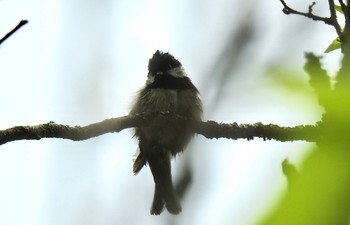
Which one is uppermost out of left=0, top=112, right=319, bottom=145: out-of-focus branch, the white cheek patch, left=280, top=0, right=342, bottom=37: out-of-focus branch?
the white cheek patch

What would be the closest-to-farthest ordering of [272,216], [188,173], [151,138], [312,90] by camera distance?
[272,216], [312,90], [188,173], [151,138]

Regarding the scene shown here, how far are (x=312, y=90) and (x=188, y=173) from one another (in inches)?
20.4

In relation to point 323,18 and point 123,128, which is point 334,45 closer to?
point 323,18

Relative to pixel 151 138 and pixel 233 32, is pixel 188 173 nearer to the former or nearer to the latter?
pixel 233 32

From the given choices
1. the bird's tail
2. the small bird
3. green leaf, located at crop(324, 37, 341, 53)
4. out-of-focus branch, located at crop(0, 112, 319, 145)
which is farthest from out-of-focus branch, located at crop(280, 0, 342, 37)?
the bird's tail

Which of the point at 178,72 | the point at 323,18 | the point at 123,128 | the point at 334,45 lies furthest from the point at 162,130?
the point at 323,18

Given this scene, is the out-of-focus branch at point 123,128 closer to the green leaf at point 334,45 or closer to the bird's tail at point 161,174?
the green leaf at point 334,45

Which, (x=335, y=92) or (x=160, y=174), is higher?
(x=160, y=174)

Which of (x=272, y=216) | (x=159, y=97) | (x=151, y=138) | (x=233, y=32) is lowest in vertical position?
(x=272, y=216)

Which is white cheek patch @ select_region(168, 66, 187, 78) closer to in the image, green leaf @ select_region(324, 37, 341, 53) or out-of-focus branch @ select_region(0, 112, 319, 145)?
out-of-focus branch @ select_region(0, 112, 319, 145)

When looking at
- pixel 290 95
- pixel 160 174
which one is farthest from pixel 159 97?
Answer: pixel 290 95

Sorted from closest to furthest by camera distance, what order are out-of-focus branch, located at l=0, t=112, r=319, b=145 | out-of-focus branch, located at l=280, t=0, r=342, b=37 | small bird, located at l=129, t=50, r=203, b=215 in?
1. out-of-focus branch, located at l=280, t=0, r=342, b=37
2. out-of-focus branch, located at l=0, t=112, r=319, b=145
3. small bird, located at l=129, t=50, r=203, b=215

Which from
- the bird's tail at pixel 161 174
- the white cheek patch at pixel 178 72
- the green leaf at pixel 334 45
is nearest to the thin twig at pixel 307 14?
the green leaf at pixel 334 45

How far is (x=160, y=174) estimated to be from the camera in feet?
16.5
